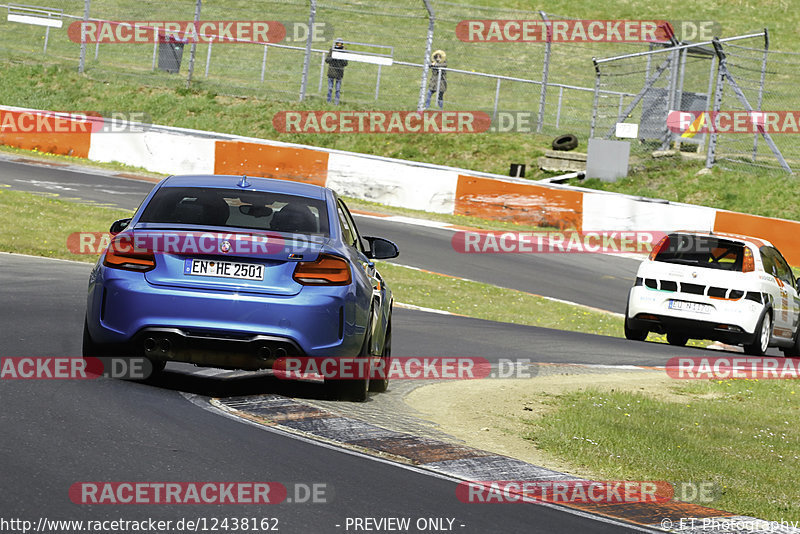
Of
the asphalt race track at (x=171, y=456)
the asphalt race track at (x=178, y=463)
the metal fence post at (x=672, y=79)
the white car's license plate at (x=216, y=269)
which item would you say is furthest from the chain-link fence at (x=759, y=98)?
the white car's license plate at (x=216, y=269)

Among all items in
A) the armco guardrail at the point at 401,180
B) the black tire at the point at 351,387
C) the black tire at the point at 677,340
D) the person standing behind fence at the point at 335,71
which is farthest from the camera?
the person standing behind fence at the point at 335,71

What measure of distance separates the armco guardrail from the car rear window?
1578 centimetres

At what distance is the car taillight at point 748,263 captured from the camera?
567 inches

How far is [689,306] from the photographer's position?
14.4 meters

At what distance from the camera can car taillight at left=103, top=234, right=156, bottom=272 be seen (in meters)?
7.18

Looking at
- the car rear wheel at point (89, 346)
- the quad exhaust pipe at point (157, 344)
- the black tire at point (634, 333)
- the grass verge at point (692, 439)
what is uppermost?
the quad exhaust pipe at point (157, 344)

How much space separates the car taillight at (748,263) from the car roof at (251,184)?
7.69 metres

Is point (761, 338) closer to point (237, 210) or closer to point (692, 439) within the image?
point (692, 439)

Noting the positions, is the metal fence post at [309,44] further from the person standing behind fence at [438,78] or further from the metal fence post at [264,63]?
the person standing behind fence at [438,78]

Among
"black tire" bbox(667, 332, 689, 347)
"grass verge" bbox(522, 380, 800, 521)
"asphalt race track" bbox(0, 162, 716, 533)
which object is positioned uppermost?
"asphalt race track" bbox(0, 162, 716, 533)

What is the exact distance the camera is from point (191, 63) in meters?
31.9

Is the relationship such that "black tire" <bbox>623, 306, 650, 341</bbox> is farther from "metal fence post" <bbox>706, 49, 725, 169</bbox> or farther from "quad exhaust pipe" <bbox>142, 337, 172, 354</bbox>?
"metal fence post" <bbox>706, 49, 725, 169</bbox>

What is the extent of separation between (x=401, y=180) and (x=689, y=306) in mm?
11512

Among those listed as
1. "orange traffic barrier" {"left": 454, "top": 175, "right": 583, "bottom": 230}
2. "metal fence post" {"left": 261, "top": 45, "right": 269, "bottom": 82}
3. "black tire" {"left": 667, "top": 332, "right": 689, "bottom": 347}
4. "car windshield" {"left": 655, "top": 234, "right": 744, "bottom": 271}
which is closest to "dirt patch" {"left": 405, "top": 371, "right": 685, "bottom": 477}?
"car windshield" {"left": 655, "top": 234, "right": 744, "bottom": 271}
